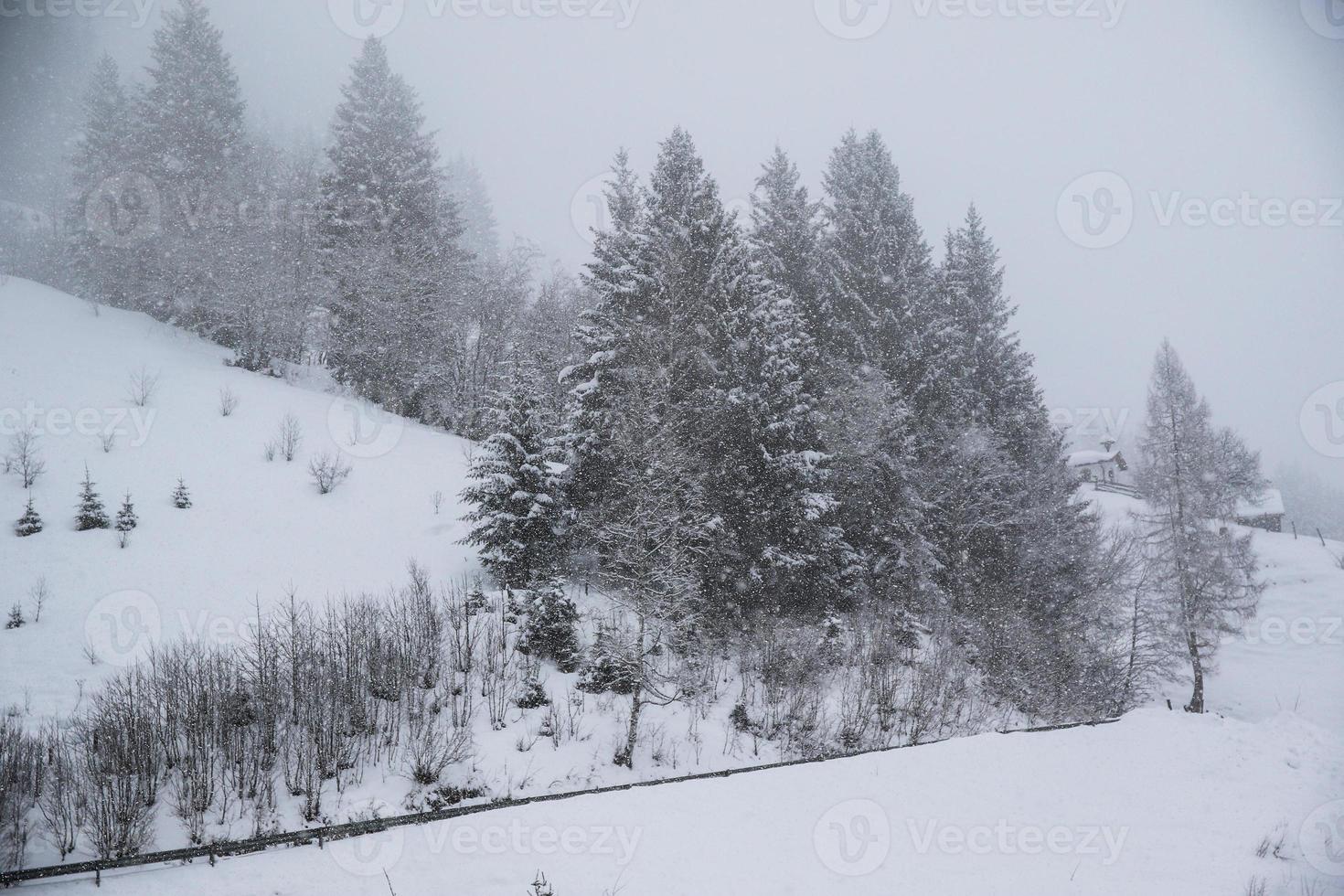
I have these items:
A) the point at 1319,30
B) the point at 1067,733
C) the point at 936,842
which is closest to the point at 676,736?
the point at 936,842

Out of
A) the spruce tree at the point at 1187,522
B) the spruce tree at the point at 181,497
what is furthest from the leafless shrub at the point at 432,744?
the spruce tree at the point at 1187,522

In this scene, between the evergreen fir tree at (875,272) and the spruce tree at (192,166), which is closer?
the evergreen fir tree at (875,272)

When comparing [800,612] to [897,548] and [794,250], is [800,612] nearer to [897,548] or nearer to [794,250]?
[897,548]

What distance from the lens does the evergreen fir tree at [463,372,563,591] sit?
15.2m

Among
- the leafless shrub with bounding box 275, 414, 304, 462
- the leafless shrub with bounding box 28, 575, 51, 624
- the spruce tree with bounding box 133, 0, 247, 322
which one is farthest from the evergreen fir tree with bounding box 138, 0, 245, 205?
the leafless shrub with bounding box 28, 575, 51, 624

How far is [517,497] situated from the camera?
15.3m

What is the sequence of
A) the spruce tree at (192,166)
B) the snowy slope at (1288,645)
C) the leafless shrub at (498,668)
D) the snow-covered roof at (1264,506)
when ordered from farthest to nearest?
the snow-covered roof at (1264,506)
the snowy slope at (1288,645)
the spruce tree at (192,166)
the leafless shrub at (498,668)

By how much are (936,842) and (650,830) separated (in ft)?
15.8

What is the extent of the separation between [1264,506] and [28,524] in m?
77.3

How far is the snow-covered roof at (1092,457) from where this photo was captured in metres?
57.7

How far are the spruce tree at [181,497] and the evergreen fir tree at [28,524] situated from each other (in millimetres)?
2417

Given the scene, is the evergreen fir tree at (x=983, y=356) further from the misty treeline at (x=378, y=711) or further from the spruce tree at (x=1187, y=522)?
the misty treeline at (x=378, y=711)

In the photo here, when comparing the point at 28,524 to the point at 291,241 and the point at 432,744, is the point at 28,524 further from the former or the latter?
the point at 291,241

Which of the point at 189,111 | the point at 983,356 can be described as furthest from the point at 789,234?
the point at 189,111
